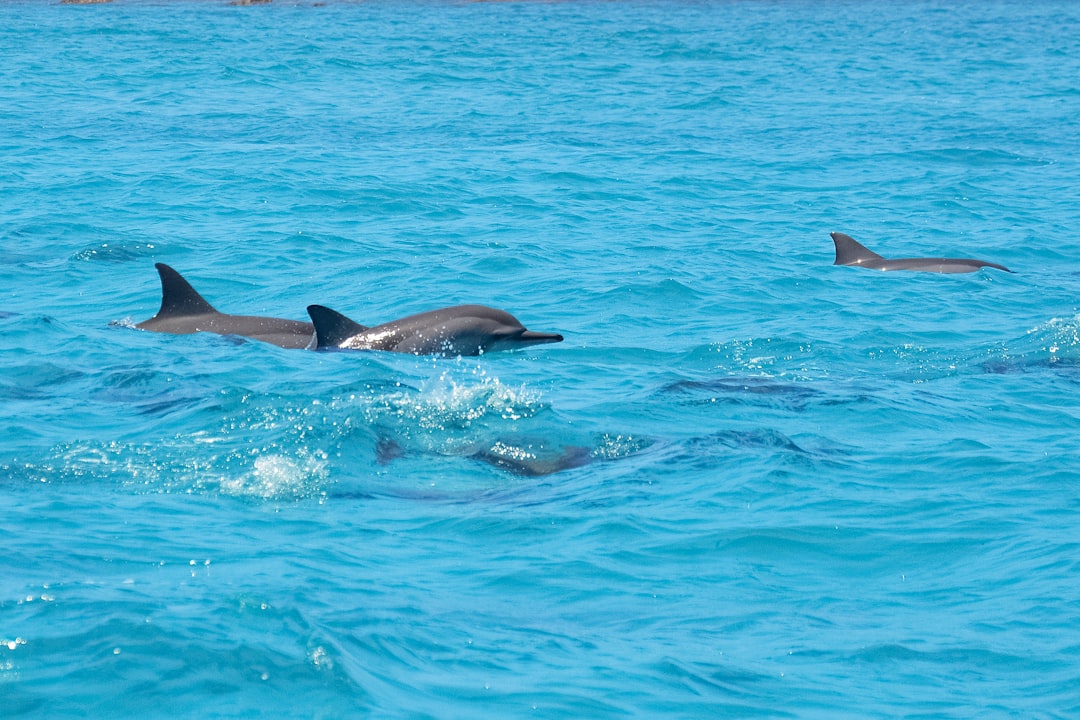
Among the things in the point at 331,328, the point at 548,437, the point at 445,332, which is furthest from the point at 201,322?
the point at 548,437

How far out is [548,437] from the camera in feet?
36.2

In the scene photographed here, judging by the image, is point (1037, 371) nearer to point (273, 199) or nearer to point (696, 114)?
point (273, 199)

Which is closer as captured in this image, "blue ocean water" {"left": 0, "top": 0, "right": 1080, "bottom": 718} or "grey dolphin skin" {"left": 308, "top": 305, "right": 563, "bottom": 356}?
"blue ocean water" {"left": 0, "top": 0, "right": 1080, "bottom": 718}

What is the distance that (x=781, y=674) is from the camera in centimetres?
711

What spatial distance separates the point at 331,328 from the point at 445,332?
45.1 inches

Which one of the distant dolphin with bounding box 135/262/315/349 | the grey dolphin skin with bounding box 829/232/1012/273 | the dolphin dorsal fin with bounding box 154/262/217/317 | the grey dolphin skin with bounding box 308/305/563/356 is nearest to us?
the grey dolphin skin with bounding box 308/305/563/356

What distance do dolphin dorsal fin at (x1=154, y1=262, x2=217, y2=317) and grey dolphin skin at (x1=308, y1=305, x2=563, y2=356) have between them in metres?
1.94

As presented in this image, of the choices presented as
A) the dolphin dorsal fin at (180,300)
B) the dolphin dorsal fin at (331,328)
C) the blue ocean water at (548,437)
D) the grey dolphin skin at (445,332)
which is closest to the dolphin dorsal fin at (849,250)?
the blue ocean water at (548,437)

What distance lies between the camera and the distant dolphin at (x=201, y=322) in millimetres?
13656

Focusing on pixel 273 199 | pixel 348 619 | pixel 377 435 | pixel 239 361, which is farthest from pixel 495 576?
pixel 273 199

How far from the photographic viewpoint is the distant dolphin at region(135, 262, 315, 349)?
1366 cm

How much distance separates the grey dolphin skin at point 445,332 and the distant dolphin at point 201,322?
2.53 feet

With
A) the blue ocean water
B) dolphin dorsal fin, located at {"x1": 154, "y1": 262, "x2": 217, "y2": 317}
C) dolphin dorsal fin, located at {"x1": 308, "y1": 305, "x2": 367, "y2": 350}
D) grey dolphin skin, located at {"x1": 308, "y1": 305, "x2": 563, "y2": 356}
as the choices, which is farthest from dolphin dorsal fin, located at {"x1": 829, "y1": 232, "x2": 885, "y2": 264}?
dolphin dorsal fin, located at {"x1": 154, "y1": 262, "x2": 217, "y2": 317}

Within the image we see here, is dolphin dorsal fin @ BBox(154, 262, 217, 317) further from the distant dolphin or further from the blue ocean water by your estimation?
the blue ocean water
